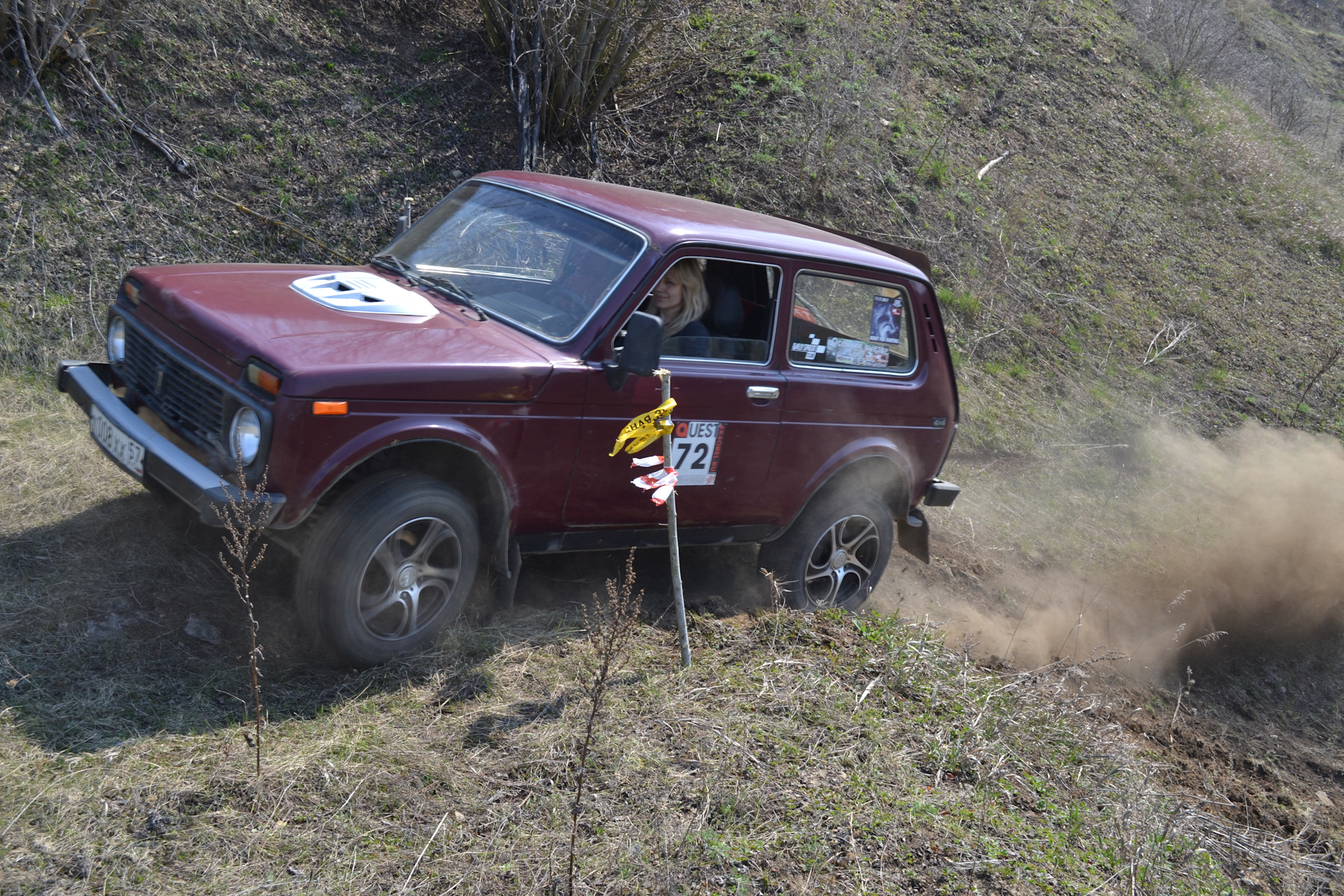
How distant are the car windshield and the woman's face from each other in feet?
0.70

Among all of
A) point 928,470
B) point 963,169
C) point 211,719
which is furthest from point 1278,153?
point 211,719

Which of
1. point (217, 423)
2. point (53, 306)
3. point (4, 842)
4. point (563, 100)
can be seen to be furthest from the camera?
point (563, 100)

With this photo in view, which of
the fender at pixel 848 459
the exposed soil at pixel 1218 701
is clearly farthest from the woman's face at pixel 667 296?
the exposed soil at pixel 1218 701

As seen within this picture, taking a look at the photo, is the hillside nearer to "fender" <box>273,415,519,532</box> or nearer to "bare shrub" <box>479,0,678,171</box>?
"bare shrub" <box>479,0,678,171</box>

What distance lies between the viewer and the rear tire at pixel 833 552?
5.28 metres

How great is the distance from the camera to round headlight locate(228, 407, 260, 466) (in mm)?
3443

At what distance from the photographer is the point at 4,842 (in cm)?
266

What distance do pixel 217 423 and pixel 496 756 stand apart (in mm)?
1587

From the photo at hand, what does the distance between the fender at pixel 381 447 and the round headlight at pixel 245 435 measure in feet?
0.71

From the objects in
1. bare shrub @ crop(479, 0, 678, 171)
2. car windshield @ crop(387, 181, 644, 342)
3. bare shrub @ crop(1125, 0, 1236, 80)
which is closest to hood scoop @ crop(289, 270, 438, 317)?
car windshield @ crop(387, 181, 644, 342)

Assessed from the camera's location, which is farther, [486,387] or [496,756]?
[486,387]

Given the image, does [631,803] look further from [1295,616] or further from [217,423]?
[1295,616]

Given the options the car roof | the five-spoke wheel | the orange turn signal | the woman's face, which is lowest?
the five-spoke wheel

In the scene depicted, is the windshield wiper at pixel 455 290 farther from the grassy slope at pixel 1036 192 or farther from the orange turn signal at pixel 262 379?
the grassy slope at pixel 1036 192
